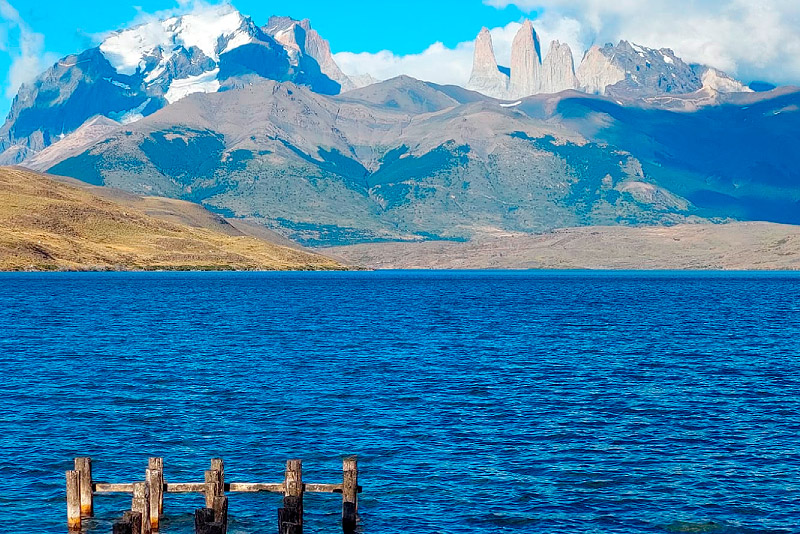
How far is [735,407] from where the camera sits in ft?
233

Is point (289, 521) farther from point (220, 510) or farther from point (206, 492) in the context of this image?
point (206, 492)

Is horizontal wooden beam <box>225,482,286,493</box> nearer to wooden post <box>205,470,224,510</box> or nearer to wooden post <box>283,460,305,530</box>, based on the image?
wooden post <box>283,460,305,530</box>

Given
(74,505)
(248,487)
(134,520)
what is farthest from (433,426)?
(134,520)

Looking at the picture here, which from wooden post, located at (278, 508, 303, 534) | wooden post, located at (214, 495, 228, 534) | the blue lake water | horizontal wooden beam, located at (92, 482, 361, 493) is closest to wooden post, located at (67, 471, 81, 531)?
horizontal wooden beam, located at (92, 482, 361, 493)

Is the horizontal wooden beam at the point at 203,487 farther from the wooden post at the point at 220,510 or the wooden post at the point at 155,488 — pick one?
the wooden post at the point at 220,510

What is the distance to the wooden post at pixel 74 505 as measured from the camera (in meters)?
39.4

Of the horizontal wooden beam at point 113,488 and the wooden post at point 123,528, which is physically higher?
the horizontal wooden beam at point 113,488

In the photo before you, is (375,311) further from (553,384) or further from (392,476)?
(392,476)

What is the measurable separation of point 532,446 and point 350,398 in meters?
21.0

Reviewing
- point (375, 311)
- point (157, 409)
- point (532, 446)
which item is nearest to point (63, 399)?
point (157, 409)

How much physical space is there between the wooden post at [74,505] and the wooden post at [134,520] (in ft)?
19.8

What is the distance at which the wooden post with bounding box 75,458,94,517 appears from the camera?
39.0 metres

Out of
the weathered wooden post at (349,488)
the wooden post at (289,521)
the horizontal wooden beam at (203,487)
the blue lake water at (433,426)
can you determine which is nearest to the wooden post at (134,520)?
the horizontal wooden beam at (203,487)

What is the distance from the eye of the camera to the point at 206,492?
1486 inches
